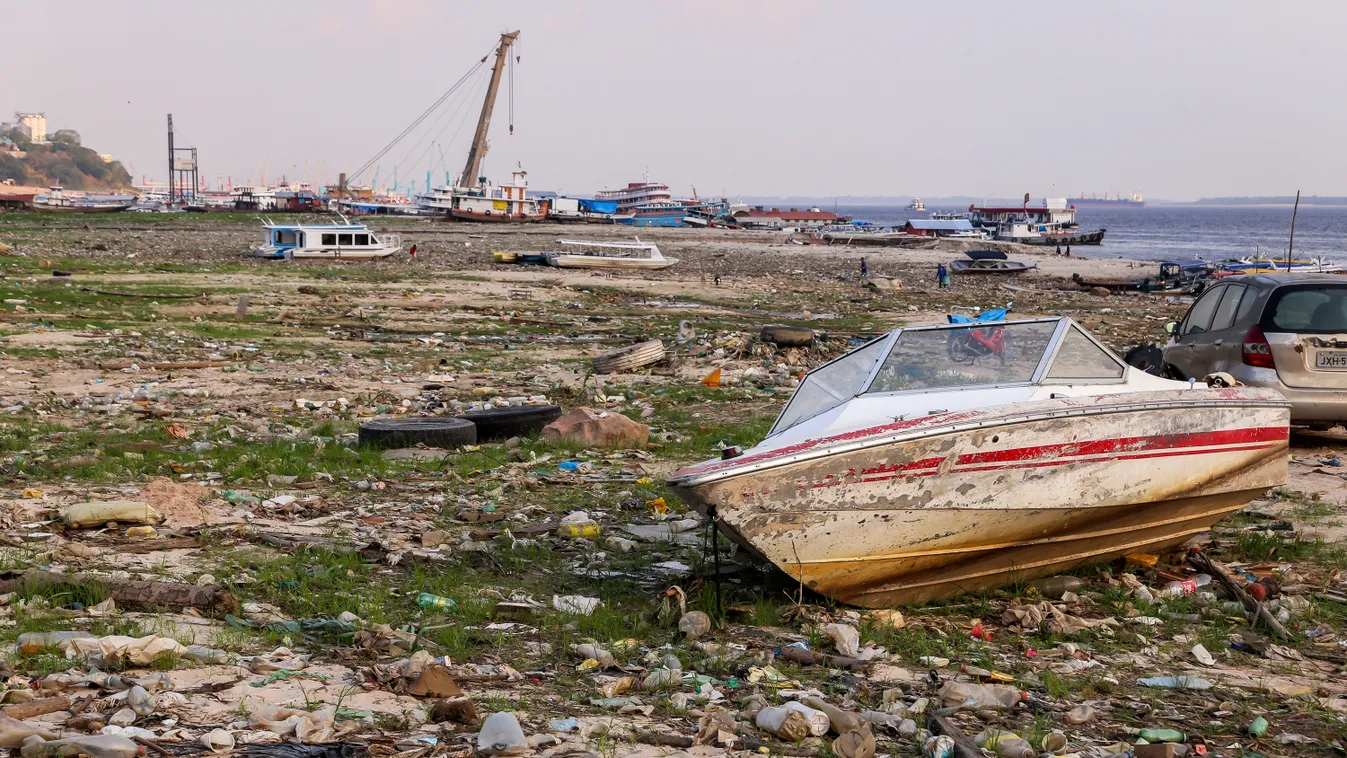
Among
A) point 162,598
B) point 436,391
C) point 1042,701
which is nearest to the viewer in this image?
point 1042,701

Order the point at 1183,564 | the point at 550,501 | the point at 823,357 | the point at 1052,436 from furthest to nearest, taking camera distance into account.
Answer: the point at 823,357
the point at 550,501
the point at 1183,564
the point at 1052,436

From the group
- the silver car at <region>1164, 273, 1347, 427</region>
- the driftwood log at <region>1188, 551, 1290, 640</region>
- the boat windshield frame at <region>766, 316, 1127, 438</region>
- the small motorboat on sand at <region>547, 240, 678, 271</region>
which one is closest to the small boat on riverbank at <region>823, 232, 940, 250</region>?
the small motorboat on sand at <region>547, 240, 678, 271</region>

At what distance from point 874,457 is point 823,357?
35.6 ft

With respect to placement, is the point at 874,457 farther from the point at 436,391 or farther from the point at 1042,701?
the point at 436,391

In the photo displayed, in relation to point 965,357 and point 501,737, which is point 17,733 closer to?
point 501,737

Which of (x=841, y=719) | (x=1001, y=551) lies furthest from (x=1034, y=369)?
(x=841, y=719)

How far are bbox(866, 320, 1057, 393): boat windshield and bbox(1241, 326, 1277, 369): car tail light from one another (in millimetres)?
3543

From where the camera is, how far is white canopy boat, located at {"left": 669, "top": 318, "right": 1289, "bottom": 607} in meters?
5.25

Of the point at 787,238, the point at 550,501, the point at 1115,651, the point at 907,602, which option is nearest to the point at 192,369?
the point at 550,501

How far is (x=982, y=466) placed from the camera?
5430mm

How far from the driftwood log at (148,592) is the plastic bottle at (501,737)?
1.87 m

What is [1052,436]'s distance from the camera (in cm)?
558

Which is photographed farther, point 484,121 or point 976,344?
point 484,121

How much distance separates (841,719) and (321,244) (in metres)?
35.9
